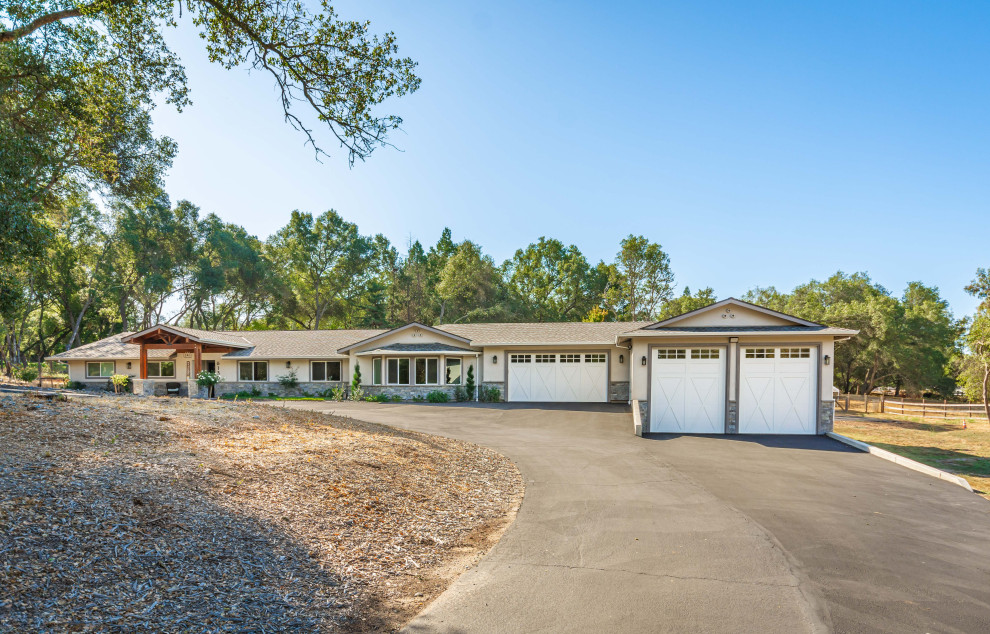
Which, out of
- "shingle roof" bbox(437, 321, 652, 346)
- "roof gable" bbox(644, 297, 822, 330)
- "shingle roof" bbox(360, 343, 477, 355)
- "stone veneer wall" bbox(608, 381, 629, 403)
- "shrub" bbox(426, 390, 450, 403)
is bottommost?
"shrub" bbox(426, 390, 450, 403)

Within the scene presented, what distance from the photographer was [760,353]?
48.5 feet

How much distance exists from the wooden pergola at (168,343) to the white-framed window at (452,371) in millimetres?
11964

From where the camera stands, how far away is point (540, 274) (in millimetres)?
46500

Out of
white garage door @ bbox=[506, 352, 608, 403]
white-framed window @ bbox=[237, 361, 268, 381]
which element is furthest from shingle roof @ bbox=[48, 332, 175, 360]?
white garage door @ bbox=[506, 352, 608, 403]

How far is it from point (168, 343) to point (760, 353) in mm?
26954

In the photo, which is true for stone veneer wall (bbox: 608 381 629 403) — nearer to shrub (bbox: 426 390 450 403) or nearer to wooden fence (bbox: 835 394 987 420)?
shrub (bbox: 426 390 450 403)

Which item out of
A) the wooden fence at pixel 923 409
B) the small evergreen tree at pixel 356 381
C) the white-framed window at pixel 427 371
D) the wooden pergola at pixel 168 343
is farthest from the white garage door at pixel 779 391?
the wooden pergola at pixel 168 343

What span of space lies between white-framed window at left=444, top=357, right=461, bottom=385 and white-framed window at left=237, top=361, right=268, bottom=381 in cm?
1021

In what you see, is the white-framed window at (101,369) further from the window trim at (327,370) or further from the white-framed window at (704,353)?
the white-framed window at (704,353)

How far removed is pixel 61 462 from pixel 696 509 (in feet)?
25.9

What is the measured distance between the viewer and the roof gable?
50.1ft

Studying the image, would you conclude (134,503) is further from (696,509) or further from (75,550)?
(696,509)

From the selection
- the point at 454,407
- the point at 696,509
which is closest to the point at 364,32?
the point at 696,509

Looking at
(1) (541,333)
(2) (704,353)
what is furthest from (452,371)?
(2) (704,353)
